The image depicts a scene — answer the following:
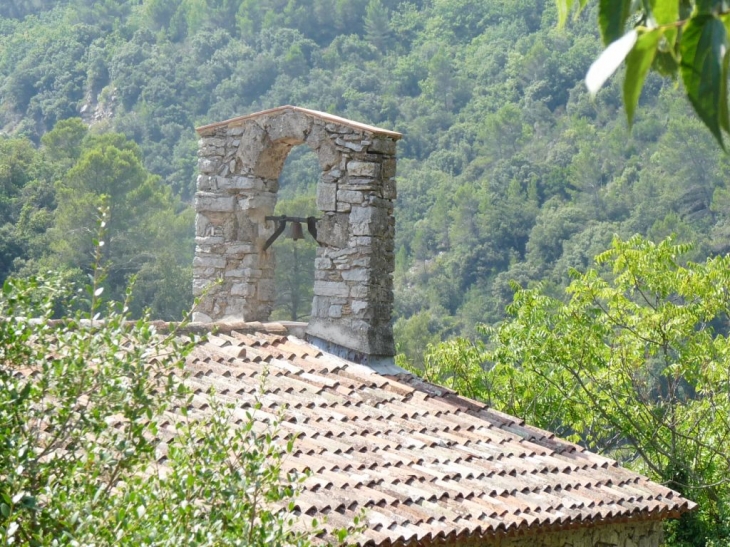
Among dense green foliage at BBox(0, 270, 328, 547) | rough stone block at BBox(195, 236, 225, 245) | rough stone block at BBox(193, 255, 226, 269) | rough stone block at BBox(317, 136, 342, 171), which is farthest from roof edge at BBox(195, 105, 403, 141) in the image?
dense green foliage at BBox(0, 270, 328, 547)

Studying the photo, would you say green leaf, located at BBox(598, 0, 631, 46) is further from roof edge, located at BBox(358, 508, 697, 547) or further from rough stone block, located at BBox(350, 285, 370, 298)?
rough stone block, located at BBox(350, 285, 370, 298)

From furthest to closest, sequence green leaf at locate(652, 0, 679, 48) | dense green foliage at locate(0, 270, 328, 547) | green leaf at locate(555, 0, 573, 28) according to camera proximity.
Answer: dense green foliage at locate(0, 270, 328, 547) < green leaf at locate(555, 0, 573, 28) < green leaf at locate(652, 0, 679, 48)

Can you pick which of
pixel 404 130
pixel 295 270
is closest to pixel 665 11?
pixel 295 270

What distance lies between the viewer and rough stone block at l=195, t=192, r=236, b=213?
8.15m

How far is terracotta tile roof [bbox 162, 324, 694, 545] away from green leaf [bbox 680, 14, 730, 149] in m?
3.79

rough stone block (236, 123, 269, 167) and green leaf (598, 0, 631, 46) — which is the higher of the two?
rough stone block (236, 123, 269, 167)

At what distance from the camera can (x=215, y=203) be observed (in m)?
8.19

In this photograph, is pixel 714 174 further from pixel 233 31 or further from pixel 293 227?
pixel 293 227

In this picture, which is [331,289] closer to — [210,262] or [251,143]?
[210,262]

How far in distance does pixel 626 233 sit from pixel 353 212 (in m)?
33.4

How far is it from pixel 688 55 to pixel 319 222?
6.27 meters

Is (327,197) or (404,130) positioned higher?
(404,130)

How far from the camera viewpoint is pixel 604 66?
1.45 metres

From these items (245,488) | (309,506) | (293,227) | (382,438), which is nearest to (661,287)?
(293,227)
